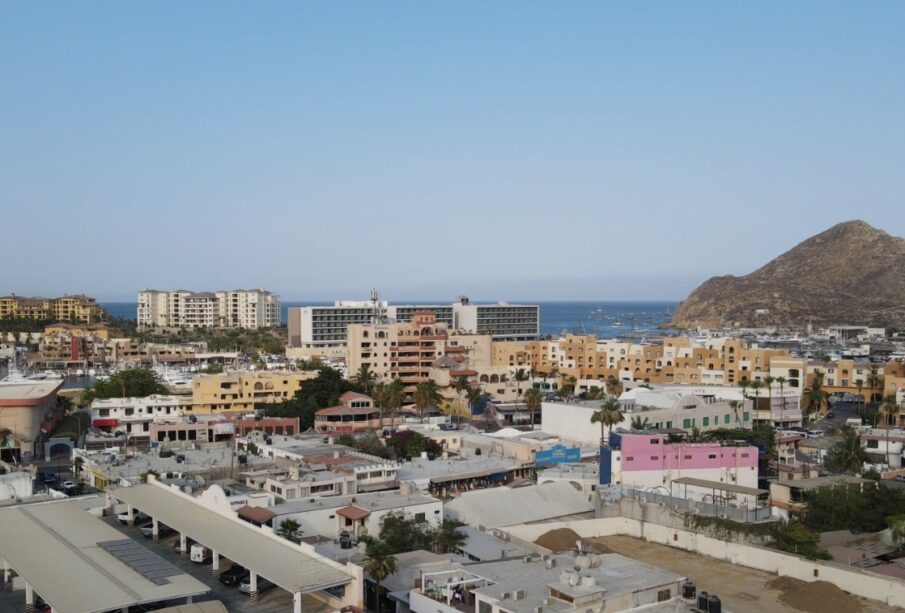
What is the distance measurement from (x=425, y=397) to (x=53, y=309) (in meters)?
110

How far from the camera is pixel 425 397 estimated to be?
59125 millimetres

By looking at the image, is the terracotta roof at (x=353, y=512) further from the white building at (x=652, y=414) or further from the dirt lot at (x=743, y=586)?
the white building at (x=652, y=414)

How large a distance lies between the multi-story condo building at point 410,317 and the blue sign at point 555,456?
63965 mm

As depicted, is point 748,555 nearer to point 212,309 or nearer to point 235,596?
point 235,596

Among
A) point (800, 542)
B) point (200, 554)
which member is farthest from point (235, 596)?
point (800, 542)

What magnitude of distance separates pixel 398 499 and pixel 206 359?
296 ft

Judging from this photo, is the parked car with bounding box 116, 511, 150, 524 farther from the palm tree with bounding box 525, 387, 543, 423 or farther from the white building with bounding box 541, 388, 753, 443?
the palm tree with bounding box 525, 387, 543, 423

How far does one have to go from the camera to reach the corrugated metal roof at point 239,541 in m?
20.3

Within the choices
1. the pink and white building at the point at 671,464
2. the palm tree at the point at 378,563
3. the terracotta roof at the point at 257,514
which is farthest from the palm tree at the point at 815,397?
the palm tree at the point at 378,563

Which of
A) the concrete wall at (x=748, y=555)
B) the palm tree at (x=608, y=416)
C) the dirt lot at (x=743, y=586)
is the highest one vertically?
the palm tree at (x=608, y=416)

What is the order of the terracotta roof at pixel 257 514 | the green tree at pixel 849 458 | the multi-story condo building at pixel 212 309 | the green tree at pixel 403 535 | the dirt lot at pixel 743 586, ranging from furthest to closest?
the multi-story condo building at pixel 212 309 < the green tree at pixel 849 458 < the green tree at pixel 403 535 < the terracotta roof at pixel 257 514 < the dirt lot at pixel 743 586

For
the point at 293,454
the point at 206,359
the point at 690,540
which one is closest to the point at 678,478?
the point at 690,540

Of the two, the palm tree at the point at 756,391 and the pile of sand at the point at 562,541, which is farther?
the palm tree at the point at 756,391

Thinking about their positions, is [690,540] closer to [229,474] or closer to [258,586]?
[258,586]
